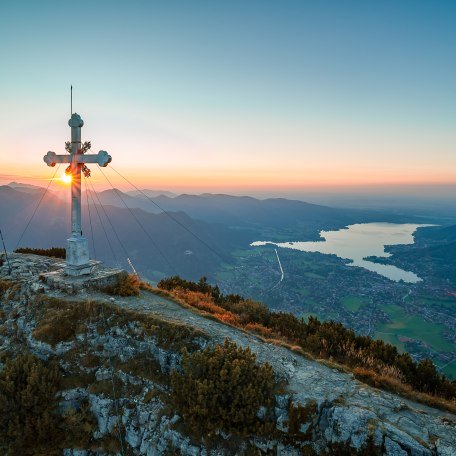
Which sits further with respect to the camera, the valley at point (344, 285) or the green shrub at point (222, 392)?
the valley at point (344, 285)

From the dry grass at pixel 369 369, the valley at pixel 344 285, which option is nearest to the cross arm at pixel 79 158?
the dry grass at pixel 369 369

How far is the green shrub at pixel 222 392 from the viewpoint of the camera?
8188 mm

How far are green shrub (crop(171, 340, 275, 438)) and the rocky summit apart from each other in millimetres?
248

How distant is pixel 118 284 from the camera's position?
14383 mm

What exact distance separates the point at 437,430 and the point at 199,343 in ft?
22.7

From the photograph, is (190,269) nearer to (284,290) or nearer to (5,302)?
(284,290)

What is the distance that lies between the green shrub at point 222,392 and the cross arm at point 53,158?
10.5 metres

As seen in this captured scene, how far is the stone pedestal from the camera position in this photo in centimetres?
1384

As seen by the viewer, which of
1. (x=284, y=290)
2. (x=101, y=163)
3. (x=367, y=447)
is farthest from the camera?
(x=284, y=290)

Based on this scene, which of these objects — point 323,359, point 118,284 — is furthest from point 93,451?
point 323,359

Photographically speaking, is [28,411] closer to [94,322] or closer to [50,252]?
[94,322]

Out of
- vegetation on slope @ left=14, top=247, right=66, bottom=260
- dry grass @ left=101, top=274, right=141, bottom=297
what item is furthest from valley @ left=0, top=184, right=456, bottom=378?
dry grass @ left=101, top=274, right=141, bottom=297

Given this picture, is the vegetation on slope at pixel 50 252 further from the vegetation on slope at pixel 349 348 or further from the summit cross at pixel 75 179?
the vegetation on slope at pixel 349 348

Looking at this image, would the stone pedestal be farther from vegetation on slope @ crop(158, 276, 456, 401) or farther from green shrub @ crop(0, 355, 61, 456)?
vegetation on slope @ crop(158, 276, 456, 401)
